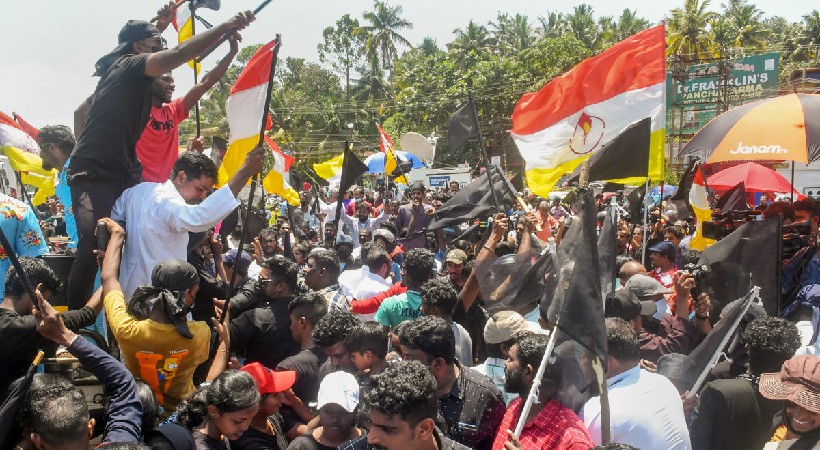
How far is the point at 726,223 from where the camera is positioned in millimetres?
7098

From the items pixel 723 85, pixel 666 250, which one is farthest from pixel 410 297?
pixel 723 85

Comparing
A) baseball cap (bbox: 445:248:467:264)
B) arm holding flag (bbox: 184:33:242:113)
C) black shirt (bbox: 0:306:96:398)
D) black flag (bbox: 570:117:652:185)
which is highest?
arm holding flag (bbox: 184:33:242:113)

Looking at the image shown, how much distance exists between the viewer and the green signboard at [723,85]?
117ft

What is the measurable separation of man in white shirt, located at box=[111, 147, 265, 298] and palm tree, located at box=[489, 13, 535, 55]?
58242 mm

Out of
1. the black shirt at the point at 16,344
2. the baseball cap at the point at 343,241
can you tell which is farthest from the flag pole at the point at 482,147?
the black shirt at the point at 16,344

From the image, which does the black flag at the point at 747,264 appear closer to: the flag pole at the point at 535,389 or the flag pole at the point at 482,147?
the flag pole at the point at 482,147

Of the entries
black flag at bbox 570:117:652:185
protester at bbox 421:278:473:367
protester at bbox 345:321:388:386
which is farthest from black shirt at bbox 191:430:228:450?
black flag at bbox 570:117:652:185

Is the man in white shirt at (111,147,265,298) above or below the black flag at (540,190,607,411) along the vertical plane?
above

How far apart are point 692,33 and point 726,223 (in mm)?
42467

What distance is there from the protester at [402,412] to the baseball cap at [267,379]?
0.81 metres

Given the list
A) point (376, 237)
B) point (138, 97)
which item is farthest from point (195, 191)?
point (376, 237)

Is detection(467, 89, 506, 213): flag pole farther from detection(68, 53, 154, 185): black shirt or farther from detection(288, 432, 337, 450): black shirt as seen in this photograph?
detection(288, 432, 337, 450): black shirt

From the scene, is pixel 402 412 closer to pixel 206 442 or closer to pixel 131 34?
pixel 206 442

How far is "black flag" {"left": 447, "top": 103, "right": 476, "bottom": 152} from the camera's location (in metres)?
7.73
